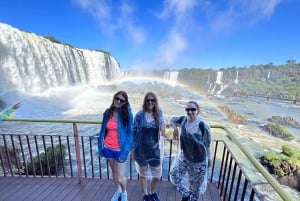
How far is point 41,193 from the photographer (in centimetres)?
308

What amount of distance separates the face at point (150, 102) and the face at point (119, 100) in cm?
27

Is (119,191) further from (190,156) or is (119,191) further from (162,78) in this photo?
(162,78)

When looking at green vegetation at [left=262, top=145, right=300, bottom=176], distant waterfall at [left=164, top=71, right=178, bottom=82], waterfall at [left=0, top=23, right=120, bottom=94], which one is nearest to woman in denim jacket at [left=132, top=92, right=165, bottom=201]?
green vegetation at [left=262, top=145, right=300, bottom=176]

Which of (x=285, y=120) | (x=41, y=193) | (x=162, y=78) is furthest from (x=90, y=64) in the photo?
(x=162, y=78)

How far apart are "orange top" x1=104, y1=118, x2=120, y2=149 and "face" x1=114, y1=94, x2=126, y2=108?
18cm

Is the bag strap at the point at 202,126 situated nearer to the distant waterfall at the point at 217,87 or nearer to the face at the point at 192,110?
the face at the point at 192,110

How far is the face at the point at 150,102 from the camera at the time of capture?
234 cm

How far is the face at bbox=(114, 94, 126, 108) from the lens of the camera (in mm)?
2416

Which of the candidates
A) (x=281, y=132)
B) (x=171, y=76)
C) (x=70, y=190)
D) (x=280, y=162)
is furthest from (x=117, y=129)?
(x=171, y=76)

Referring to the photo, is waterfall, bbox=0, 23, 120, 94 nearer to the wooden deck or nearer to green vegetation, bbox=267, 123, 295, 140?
the wooden deck

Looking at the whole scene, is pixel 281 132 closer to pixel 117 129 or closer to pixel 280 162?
pixel 280 162

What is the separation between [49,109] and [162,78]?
138 feet

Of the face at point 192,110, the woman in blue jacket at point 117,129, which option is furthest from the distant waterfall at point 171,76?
the face at point 192,110

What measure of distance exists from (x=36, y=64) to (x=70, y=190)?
1917cm
